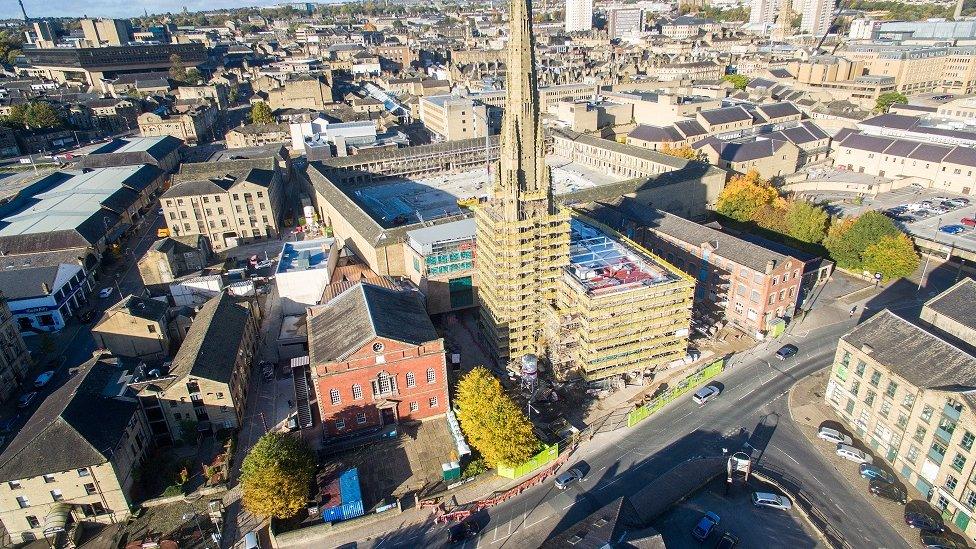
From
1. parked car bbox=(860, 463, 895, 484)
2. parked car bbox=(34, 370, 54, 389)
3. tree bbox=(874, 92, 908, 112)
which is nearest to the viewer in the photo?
parked car bbox=(860, 463, 895, 484)

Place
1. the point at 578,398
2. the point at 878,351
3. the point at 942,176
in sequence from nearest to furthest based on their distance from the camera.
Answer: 1. the point at 878,351
2. the point at 578,398
3. the point at 942,176

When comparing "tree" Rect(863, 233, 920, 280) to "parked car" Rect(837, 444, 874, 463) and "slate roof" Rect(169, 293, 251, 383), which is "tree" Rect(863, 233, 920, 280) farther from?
"slate roof" Rect(169, 293, 251, 383)

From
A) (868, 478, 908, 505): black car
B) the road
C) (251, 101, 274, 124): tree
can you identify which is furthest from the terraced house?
(251, 101, 274, 124): tree

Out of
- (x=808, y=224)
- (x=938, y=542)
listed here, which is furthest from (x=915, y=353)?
(x=808, y=224)

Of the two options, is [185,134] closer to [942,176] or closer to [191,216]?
[191,216]

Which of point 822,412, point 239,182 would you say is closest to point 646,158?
point 822,412

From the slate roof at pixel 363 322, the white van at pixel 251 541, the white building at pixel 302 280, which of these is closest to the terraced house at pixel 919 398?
the slate roof at pixel 363 322
